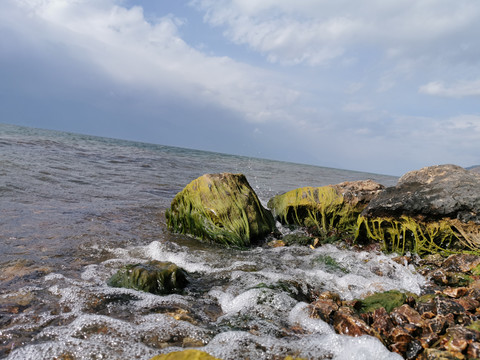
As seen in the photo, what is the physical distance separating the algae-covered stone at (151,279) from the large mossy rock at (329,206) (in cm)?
305

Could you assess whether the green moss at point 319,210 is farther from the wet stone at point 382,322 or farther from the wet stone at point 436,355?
the wet stone at point 436,355

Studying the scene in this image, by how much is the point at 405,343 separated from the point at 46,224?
464 cm

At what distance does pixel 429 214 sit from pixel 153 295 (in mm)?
A: 3752

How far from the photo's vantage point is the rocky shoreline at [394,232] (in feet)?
7.06

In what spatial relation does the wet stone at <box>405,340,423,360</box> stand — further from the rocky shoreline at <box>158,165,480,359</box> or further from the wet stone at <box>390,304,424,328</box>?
the wet stone at <box>390,304,424,328</box>

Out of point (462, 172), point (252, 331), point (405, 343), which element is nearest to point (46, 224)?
point (252, 331)

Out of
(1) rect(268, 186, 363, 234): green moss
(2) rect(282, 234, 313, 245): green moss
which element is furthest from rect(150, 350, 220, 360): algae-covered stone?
(1) rect(268, 186, 363, 234): green moss

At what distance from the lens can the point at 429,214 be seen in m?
4.33

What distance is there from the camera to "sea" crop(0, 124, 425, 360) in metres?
2.02

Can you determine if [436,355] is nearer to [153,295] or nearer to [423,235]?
[153,295]

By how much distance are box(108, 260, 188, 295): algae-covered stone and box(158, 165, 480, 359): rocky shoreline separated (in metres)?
1.28

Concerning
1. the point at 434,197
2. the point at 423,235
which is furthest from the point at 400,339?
the point at 434,197

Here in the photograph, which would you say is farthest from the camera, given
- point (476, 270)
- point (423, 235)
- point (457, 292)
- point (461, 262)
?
point (423, 235)

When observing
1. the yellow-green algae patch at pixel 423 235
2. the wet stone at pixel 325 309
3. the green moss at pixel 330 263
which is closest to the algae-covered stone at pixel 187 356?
the wet stone at pixel 325 309
